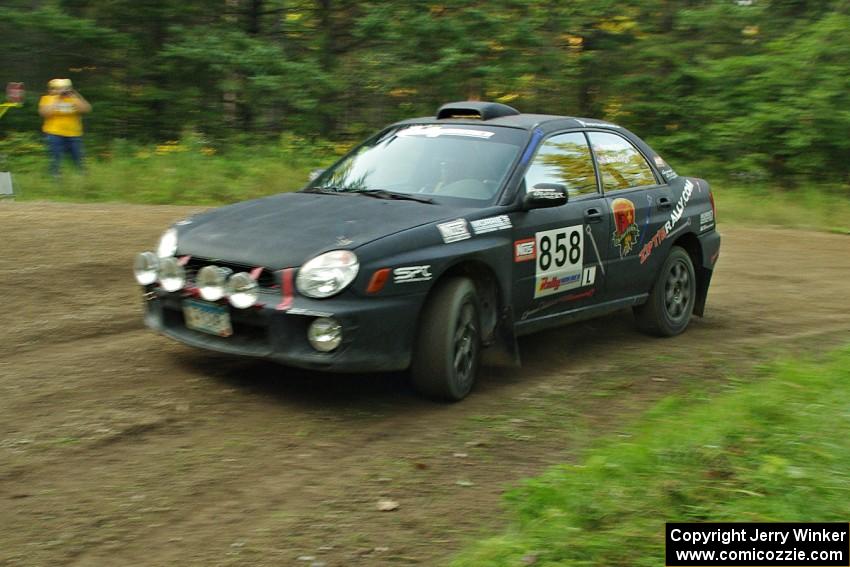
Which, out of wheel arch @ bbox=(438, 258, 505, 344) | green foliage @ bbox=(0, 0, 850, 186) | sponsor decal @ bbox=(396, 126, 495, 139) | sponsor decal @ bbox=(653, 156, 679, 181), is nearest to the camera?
wheel arch @ bbox=(438, 258, 505, 344)

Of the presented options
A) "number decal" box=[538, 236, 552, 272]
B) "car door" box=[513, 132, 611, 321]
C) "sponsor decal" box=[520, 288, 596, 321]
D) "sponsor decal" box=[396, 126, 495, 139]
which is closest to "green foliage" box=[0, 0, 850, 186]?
"sponsor decal" box=[396, 126, 495, 139]

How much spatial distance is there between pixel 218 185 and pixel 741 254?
7.05 m

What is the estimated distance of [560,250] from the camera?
686 centimetres

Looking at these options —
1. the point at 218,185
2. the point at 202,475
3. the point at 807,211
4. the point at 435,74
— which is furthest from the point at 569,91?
the point at 202,475

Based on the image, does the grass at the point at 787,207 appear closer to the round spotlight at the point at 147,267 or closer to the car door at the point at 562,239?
the car door at the point at 562,239

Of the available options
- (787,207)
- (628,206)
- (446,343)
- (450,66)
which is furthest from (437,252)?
(450,66)

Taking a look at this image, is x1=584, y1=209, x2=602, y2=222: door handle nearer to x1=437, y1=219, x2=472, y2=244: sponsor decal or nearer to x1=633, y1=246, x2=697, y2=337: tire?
x1=633, y1=246, x2=697, y2=337: tire

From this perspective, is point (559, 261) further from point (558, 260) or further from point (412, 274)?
point (412, 274)

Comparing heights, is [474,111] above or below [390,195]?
above

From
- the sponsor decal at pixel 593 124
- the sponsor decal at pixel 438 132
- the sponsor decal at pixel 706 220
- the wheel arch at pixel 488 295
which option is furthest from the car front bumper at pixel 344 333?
the sponsor decal at pixel 706 220

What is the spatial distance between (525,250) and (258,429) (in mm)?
2057

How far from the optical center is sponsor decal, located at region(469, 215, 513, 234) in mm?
6207

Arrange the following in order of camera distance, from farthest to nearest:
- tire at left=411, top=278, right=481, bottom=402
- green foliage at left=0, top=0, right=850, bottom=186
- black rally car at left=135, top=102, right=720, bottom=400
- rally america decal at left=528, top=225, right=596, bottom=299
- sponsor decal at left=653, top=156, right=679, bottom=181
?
green foliage at left=0, top=0, right=850, bottom=186 < sponsor decal at left=653, top=156, right=679, bottom=181 < rally america decal at left=528, top=225, right=596, bottom=299 < tire at left=411, top=278, right=481, bottom=402 < black rally car at left=135, top=102, right=720, bottom=400

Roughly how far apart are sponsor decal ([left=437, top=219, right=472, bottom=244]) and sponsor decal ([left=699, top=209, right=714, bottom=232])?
2987 mm
